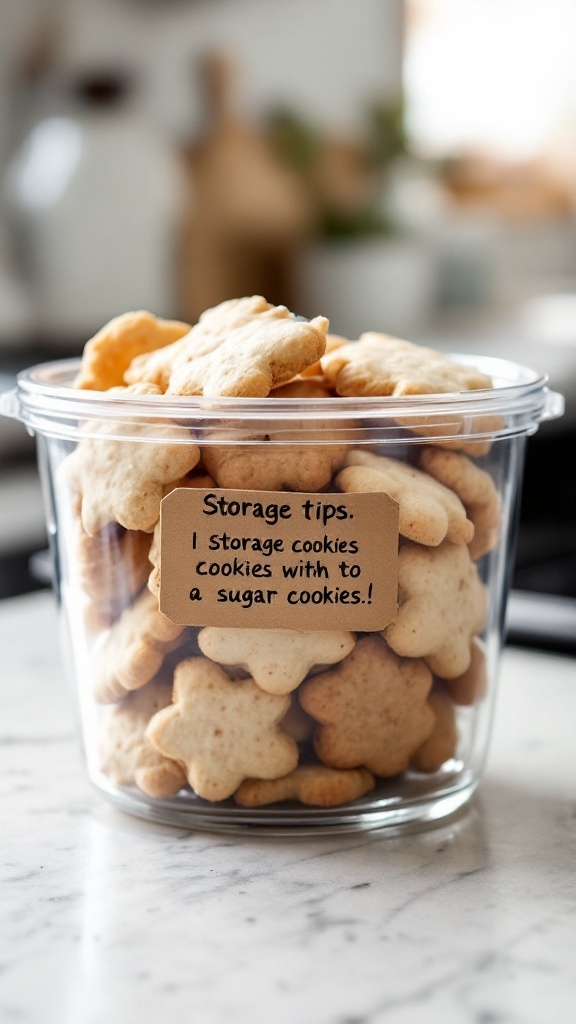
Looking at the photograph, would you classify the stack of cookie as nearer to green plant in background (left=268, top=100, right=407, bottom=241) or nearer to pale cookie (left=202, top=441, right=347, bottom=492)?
pale cookie (left=202, top=441, right=347, bottom=492)

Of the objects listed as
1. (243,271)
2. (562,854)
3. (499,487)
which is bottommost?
(243,271)

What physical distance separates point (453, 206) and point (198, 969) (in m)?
2.61

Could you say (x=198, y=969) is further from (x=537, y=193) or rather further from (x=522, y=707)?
(x=537, y=193)

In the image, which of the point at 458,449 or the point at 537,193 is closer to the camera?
the point at 458,449

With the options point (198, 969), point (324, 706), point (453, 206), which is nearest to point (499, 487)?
point (324, 706)

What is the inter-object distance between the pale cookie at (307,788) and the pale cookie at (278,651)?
5 centimetres

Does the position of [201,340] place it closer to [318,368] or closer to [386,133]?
[318,368]

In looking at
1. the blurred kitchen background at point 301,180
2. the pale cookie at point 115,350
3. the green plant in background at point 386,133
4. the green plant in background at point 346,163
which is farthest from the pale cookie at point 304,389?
the green plant in background at point 386,133

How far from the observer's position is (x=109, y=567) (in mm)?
563

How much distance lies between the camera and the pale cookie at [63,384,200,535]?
Answer: 1.74ft

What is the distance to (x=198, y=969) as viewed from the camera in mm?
433

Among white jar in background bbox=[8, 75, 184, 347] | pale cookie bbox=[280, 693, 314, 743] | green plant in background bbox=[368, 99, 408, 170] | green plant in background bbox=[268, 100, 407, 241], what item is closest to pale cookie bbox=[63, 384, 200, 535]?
pale cookie bbox=[280, 693, 314, 743]

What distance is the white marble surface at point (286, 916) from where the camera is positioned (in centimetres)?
41

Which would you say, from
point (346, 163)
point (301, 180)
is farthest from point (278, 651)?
point (346, 163)
